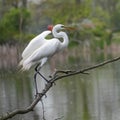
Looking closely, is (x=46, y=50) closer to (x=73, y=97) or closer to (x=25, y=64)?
(x=25, y=64)

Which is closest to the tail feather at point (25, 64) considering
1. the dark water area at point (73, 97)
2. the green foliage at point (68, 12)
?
the dark water area at point (73, 97)

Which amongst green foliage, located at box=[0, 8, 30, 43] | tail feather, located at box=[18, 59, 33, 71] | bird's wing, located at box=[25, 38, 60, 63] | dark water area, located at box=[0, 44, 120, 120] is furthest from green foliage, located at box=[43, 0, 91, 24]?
tail feather, located at box=[18, 59, 33, 71]

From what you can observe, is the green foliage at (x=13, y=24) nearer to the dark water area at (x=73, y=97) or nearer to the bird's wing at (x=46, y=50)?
the dark water area at (x=73, y=97)

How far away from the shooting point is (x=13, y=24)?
49.3 metres

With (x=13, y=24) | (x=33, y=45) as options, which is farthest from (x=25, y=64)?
(x=13, y=24)

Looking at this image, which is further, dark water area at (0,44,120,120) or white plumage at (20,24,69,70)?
dark water area at (0,44,120,120)

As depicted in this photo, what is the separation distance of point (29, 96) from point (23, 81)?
5.91 metres

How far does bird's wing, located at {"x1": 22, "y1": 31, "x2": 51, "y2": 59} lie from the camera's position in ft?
32.6

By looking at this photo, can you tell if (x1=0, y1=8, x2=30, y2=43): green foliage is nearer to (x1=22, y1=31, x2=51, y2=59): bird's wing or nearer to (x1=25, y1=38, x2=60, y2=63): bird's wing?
(x1=25, y1=38, x2=60, y2=63): bird's wing

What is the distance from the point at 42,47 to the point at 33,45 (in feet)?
1.71

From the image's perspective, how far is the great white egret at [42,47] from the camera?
1002 cm

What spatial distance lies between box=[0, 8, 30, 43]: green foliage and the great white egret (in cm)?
3619

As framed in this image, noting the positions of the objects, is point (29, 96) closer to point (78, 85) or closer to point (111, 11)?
point (78, 85)

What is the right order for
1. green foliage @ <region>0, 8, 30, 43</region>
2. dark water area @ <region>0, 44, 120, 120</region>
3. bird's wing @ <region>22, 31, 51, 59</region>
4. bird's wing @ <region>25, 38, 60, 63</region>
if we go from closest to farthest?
bird's wing @ <region>22, 31, 51, 59</region> < bird's wing @ <region>25, 38, 60, 63</region> < dark water area @ <region>0, 44, 120, 120</region> < green foliage @ <region>0, 8, 30, 43</region>
